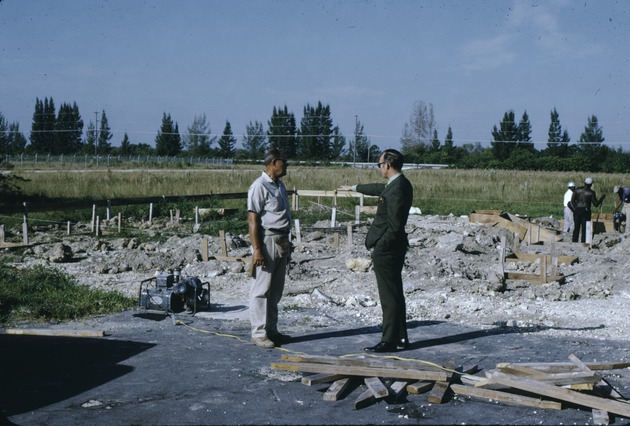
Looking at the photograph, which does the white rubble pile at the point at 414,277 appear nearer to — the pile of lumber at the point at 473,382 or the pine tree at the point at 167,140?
the pile of lumber at the point at 473,382

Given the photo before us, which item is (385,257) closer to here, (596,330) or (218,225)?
(596,330)

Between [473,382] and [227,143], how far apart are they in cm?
9005

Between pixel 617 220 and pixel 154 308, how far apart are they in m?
15.3

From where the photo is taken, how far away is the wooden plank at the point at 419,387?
19.2 ft

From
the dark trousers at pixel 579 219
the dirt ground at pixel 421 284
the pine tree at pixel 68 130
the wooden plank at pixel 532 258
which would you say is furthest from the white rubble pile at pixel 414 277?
the pine tree at pixel 68 130

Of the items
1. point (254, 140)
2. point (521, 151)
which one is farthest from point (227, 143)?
point (521, 151)

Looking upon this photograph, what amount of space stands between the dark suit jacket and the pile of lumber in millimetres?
1342

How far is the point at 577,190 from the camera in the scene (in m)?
18.4

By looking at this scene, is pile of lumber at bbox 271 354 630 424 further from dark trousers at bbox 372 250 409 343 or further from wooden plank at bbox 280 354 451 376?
dark trousers at bbox 372 250 409 343

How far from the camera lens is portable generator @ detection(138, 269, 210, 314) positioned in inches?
372

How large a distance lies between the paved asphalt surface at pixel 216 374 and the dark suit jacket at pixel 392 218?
1120 millimetres

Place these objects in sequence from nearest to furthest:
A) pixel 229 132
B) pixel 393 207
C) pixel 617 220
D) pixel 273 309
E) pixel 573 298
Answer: pixel 393 207
pixel 273 309
pixel 573 298
pixel 617 220
pixel 229 132

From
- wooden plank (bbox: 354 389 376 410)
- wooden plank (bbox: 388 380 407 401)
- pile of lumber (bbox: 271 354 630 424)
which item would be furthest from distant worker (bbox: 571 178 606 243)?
wooden plank (bbox: 354 389 376 410)

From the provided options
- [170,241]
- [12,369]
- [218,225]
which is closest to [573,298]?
[12,369]
